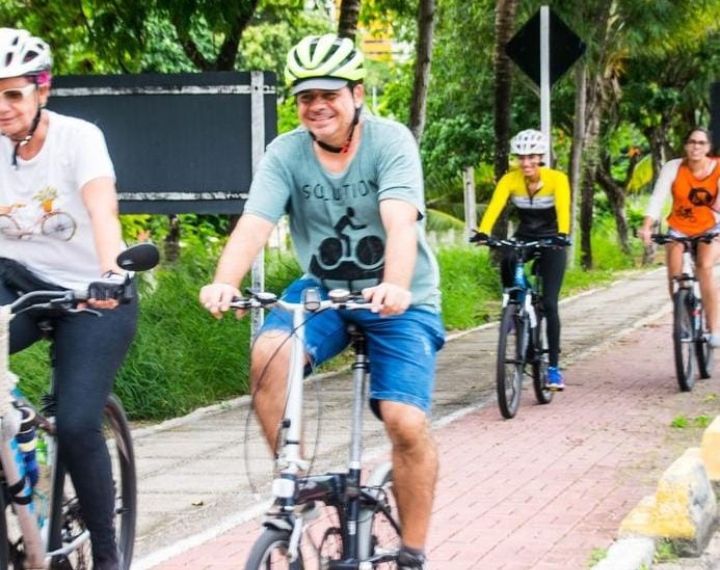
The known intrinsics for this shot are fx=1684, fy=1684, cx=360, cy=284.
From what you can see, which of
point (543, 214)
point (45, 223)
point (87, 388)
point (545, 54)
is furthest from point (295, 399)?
point (545, 54)

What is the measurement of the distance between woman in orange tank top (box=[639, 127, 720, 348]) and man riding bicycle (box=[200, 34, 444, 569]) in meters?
6.97

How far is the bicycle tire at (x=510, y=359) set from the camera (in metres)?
10.7

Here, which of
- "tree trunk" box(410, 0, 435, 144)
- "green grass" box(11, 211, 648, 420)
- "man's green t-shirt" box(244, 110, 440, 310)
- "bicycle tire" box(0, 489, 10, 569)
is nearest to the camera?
"man's green t-shirt" box(244, 110, 440, 310)

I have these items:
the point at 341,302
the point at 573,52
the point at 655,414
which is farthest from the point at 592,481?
the point at 573,52

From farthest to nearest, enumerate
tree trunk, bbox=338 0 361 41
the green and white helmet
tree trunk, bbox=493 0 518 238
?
tree trunk, bbox=493 0 518 238
tree trunk, bbox=338 0 361 41
the green and white helmet

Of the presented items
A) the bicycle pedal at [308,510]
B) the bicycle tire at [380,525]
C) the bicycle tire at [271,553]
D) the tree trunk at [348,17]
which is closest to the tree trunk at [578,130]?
the tree trunk at [348,17]

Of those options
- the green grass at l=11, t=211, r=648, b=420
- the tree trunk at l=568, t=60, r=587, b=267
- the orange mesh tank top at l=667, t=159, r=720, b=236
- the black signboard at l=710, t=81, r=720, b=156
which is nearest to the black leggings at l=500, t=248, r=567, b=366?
the orange mesh tank top at l=667, t=159, r=720, b=236

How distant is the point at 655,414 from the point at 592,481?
264 cm

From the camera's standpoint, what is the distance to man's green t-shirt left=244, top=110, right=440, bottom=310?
16.0 feet

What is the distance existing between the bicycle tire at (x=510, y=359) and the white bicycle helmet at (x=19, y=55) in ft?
19.3

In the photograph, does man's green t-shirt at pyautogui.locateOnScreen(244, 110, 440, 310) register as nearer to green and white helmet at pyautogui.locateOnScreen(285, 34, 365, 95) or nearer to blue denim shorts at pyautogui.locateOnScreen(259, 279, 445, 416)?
blue denim shorts at pyautogui.locateOnScreen(259, 279, 445, 416)

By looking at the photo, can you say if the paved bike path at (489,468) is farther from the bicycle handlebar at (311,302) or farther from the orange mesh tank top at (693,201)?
the bicycle handlebar at (311,302)

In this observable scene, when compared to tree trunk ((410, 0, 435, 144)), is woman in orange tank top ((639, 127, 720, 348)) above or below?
below

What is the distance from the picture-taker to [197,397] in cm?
1098
